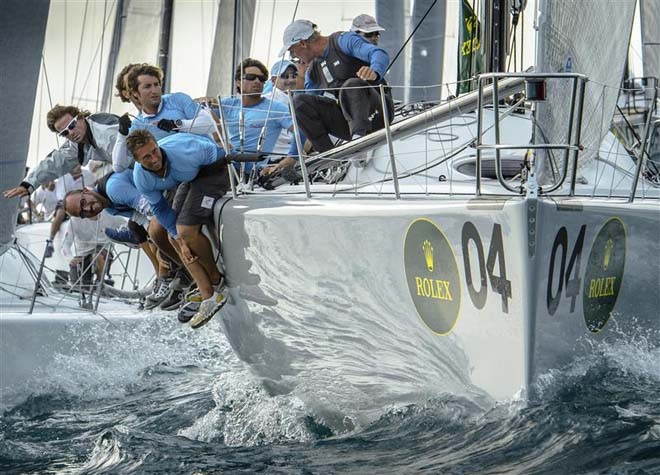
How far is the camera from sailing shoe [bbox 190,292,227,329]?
17.9 feet

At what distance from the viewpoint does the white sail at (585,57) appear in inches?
163

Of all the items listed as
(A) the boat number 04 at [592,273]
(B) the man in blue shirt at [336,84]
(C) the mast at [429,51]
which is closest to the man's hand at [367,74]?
(B) the man in blue shirt at [336,84]

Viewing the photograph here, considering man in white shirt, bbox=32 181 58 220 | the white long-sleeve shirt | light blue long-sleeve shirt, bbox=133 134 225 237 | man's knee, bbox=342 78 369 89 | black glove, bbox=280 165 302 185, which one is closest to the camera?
man's knee, bbox=342 78 369 89

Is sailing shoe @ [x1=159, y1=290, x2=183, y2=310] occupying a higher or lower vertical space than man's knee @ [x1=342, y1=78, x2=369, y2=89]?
lower

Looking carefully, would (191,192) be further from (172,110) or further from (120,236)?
(120,236)

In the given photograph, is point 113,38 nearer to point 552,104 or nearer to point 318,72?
point 318,72

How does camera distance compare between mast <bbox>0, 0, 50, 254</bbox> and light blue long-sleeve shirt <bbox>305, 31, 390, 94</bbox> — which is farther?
mast <bbox>0, 0, 50, 254</bbox>

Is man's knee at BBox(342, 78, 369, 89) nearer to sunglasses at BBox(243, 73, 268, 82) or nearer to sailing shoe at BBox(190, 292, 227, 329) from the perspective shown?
sunglasses at BBox(243, 73, 268, 82)

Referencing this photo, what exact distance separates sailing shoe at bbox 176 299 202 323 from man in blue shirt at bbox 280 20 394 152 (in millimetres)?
980

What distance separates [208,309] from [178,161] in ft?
2.28

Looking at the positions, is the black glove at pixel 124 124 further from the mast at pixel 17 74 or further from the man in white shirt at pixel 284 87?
the mast at pixel 17 74

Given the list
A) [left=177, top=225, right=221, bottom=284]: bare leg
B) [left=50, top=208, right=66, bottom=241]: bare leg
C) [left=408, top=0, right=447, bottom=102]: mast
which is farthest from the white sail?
[left=50, top=208, right=66, bottom=241]: bare leg

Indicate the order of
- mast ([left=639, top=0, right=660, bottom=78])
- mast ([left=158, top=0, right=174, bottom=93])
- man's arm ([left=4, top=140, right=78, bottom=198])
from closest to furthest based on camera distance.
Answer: man's arm ([left=4, top=140, right=78, bottom=198])
mast ([left=639, top=0, right=660, bottom=78])
mast ([left=158, top=0, right=174, bottom=93])

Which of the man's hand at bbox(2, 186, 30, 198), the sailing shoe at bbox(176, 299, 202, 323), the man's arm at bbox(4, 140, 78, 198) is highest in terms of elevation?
the man's arm at bbox(4, 140, 78, 198)
